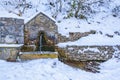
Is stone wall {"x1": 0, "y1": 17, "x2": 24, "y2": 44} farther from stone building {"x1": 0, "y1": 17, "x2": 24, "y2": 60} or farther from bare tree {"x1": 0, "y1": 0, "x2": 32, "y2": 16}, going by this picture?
bare tree {"x1": 0, "y1": 0, "x2": 32, "y2": 16}

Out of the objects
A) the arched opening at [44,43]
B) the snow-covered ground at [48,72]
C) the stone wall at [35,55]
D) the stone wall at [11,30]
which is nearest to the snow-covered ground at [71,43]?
the snow-covered ground at [48,72]

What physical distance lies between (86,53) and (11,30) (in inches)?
117

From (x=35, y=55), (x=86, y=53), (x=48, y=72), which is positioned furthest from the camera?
(x=86, y=53)

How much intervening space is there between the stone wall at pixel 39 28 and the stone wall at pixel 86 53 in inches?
35.4

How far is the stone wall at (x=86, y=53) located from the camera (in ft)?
39.0

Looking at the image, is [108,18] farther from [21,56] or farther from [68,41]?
[21,56]

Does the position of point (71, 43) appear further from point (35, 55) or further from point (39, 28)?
point (35, 55)

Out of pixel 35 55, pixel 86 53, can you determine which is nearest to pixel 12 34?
pixel 35 55

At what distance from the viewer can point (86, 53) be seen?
39.1ft

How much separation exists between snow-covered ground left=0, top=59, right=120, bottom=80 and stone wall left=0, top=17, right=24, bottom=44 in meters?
1.79

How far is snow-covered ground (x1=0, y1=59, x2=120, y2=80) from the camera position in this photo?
8.41 metres

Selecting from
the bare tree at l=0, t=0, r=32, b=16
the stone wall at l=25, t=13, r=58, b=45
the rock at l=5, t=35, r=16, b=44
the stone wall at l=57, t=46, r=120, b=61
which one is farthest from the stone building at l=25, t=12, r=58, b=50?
the bare tree at l=0, t=0, r=32, b=16

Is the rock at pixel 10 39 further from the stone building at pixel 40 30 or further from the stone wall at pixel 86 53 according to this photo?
the stone wall at pixel 86 53

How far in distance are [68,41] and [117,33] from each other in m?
2.32
